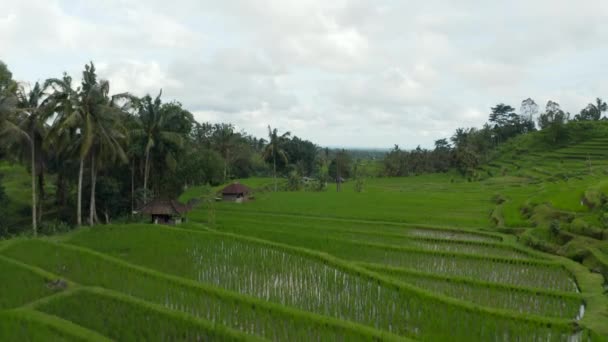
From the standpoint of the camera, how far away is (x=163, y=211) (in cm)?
2323

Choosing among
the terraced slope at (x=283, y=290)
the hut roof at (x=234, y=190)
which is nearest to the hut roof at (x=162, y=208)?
the terraced slope at (x=283, y=290)

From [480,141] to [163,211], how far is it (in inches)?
2261

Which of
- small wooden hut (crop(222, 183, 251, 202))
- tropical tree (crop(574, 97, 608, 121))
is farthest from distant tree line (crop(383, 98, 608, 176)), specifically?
small wooden hut (crop(222, 183, 251, 202))

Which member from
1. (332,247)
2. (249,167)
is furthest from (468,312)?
(249,167)

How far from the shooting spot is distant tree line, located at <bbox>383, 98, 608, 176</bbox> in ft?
185

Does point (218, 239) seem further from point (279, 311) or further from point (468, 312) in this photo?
point (468, 312)

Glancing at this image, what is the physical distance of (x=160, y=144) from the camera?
1059 inches

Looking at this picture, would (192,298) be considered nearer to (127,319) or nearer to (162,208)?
(127,319)

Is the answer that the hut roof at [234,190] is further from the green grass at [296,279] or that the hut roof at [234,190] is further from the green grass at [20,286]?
the green grass at [20,286]

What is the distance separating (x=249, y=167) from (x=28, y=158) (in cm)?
3902

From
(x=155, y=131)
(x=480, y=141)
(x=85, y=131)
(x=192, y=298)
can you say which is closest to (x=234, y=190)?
(x=155, y=131)

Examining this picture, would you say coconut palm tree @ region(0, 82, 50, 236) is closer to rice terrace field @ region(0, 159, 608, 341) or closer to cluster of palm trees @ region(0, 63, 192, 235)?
cluster of palm trees @ region(0, 63, 192, 235)

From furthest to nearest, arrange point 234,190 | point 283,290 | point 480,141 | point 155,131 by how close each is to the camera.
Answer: point 480,141 < point 234,190 < point 155,131 < point 283,290

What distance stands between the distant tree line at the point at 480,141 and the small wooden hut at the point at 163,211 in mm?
42378
